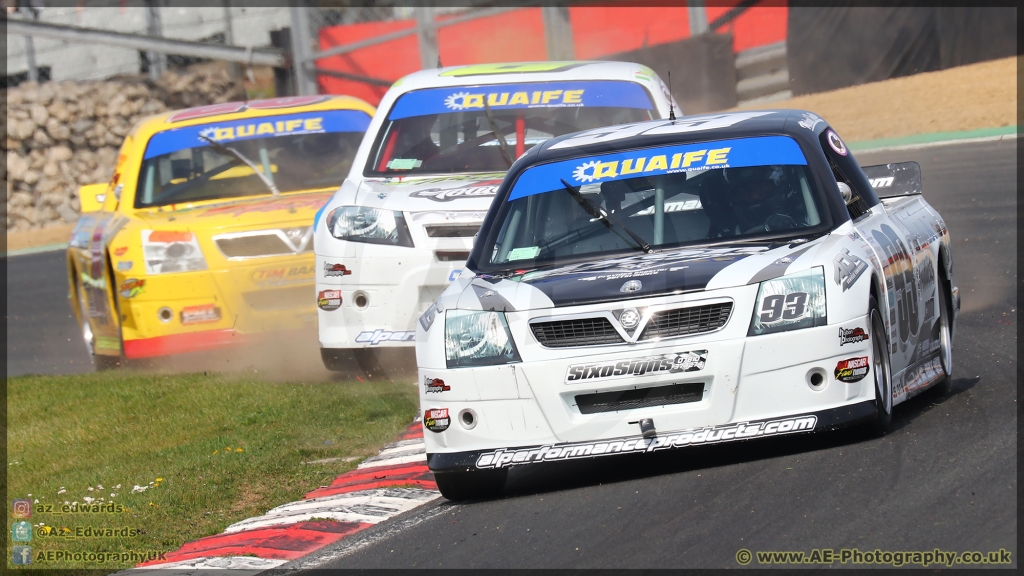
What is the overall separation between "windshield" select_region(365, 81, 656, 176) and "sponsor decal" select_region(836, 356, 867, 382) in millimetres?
4121

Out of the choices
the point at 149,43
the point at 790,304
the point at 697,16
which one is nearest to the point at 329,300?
the point at 790,304

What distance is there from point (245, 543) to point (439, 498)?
0.83 m

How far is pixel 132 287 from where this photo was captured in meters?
9.79

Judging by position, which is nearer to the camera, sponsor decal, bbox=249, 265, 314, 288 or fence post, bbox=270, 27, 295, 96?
sponsor decal, bbox=249, 265, 314, 288

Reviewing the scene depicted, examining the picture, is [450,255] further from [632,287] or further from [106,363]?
[106,363]

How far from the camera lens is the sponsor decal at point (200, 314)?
9.66m

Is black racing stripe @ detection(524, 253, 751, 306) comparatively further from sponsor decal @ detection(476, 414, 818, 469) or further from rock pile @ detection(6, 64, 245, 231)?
rock pile @ detection(6, 64, 245, 231)

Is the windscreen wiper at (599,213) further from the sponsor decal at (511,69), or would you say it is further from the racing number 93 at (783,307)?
the sponsor decal at (511,69)

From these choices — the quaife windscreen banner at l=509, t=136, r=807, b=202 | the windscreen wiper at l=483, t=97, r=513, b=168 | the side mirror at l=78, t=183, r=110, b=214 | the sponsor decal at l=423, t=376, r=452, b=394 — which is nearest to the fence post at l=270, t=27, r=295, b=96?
the side mirror at l=78, t=183, r=110, b=214

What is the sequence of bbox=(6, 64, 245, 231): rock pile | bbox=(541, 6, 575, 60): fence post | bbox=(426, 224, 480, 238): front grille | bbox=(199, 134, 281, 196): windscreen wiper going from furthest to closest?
bbox=(6, 64, 245, 231): rock pile, bbox=(541, 6, 575, 60): fence post, bbox=(199, 134, 281, 196): windscreen wiper, bbox=(426, 224, 480, 238): front grille

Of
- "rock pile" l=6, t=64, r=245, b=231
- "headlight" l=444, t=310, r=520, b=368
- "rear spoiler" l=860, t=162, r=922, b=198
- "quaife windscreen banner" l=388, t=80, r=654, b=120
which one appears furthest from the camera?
"rock pile" l=6, t=64, r=245, b=231

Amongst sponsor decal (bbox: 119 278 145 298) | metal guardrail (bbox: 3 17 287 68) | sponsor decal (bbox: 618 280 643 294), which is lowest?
metal guardrail (bbox: 3 17 287 68)

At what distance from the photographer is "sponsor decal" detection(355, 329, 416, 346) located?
8.27 meters

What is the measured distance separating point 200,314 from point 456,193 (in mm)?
2403
